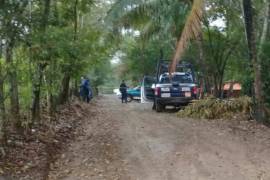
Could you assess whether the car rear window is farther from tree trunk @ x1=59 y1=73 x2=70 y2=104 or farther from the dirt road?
the dirt road

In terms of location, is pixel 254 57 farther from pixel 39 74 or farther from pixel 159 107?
pixel 159 107

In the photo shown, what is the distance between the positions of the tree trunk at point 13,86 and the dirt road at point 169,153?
5.25 feet

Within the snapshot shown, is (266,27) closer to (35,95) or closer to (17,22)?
(35,95)

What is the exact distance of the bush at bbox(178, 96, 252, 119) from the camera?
20.5 meters

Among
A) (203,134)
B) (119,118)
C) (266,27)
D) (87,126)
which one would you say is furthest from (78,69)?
(266,27)

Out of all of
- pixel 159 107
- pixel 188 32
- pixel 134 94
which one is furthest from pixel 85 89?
pixel 188 32

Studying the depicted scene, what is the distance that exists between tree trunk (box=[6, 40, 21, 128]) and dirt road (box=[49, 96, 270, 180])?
160 centimetres

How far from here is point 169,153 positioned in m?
12.7

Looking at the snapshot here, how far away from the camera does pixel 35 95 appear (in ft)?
46.6

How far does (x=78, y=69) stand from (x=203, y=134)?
206 inches

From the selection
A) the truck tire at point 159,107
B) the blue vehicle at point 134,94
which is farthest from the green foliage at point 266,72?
the blue vehicle at point 134,94

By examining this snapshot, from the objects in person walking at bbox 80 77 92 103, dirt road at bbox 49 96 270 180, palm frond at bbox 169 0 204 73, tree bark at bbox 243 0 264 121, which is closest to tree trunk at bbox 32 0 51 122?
dirt road at bbox 49 96 270 180

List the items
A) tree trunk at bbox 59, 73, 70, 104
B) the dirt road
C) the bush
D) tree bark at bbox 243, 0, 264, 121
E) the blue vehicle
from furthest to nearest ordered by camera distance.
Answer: the blue vehicle
tree trunk at bbox 59, 73, 70, 104
the bush
tree bark at bbox 243, 0, 264, 121
the dirt road

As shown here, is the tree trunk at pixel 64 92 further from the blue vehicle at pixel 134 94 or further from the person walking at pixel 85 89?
the blue vehicle at pixel 134 94
